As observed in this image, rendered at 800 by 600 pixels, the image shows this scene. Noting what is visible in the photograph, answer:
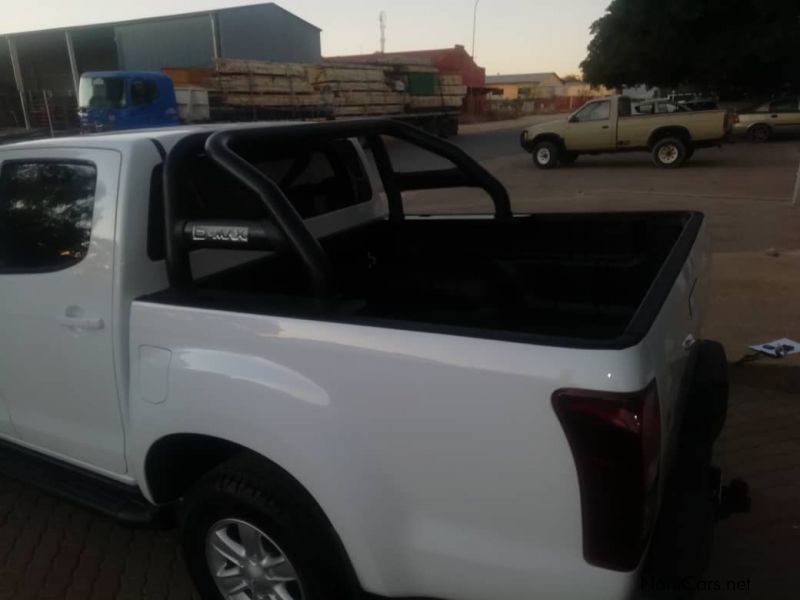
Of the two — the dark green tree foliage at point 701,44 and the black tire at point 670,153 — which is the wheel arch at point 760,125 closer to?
the dark green tree foliage at point 701,44

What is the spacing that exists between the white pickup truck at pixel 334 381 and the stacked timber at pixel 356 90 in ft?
76.5

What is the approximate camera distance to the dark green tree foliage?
77.9 feet

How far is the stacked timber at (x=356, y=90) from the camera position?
25.5 meters

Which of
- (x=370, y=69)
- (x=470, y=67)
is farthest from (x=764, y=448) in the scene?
(x=470, y=67)

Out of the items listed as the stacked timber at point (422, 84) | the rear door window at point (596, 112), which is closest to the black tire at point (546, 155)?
the rear door window at point (596, 112)

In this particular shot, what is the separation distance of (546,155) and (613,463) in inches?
701

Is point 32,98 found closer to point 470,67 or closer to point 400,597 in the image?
point 470,67

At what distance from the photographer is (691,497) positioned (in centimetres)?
201

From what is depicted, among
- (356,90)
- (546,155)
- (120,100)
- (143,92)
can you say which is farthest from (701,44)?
(120,100)

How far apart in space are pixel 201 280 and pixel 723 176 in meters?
15.4

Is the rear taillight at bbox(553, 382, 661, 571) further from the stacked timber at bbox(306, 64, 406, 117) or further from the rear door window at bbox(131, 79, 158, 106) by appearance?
the stacked timber at bbox(306, 64, 406, 117)

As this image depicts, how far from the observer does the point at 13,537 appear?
125 inches

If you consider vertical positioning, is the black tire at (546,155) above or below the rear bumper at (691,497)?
below

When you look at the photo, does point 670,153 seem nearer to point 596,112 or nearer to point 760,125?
point 596,112
